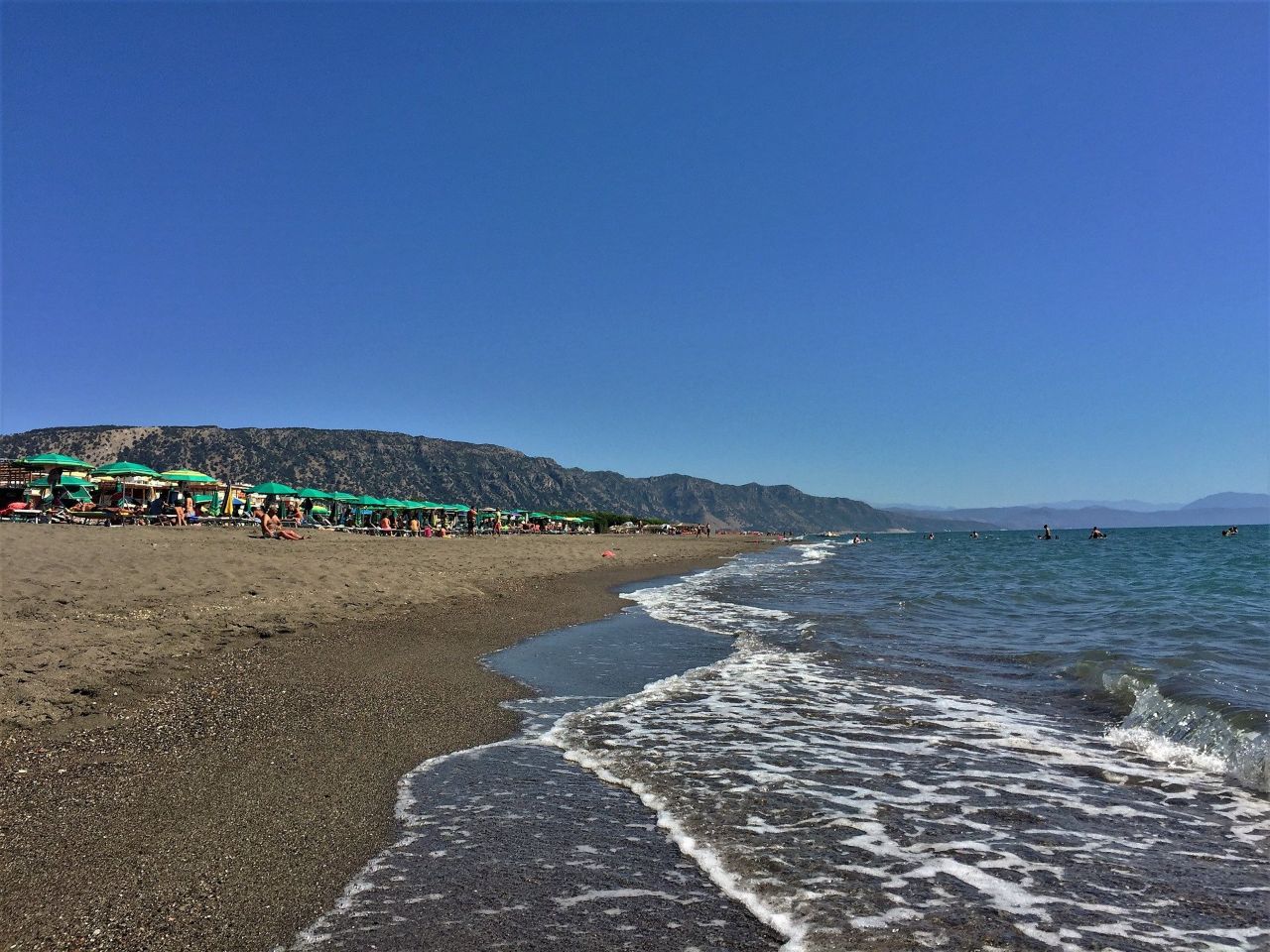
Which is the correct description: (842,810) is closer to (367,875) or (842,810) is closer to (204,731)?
(367,875)

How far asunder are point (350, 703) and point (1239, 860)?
7283 mm

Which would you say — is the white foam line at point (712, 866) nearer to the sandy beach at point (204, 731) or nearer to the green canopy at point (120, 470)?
the sandy beach at point (204, 731)

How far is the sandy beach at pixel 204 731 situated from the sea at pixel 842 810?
488 millimetres

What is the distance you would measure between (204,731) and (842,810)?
17.3ft

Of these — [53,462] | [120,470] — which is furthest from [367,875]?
[53,462]

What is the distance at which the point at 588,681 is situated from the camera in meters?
8.96

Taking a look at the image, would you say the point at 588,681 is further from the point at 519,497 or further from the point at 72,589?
the point at 519,497

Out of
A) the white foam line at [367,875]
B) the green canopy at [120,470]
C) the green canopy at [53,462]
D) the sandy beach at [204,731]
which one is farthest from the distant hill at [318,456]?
the white foam line at [367,875]

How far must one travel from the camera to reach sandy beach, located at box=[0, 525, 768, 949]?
131 inches

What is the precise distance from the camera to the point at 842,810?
15.9 ft

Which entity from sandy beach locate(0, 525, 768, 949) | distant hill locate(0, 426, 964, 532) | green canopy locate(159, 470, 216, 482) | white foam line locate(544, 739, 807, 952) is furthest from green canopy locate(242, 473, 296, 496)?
distant hill locate(0, 426, 964, 532)

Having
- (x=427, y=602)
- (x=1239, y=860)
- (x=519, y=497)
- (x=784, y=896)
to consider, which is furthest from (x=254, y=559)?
(x=519, y=497)

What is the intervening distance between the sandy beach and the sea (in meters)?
0.49

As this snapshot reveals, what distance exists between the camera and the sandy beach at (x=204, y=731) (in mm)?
3332
